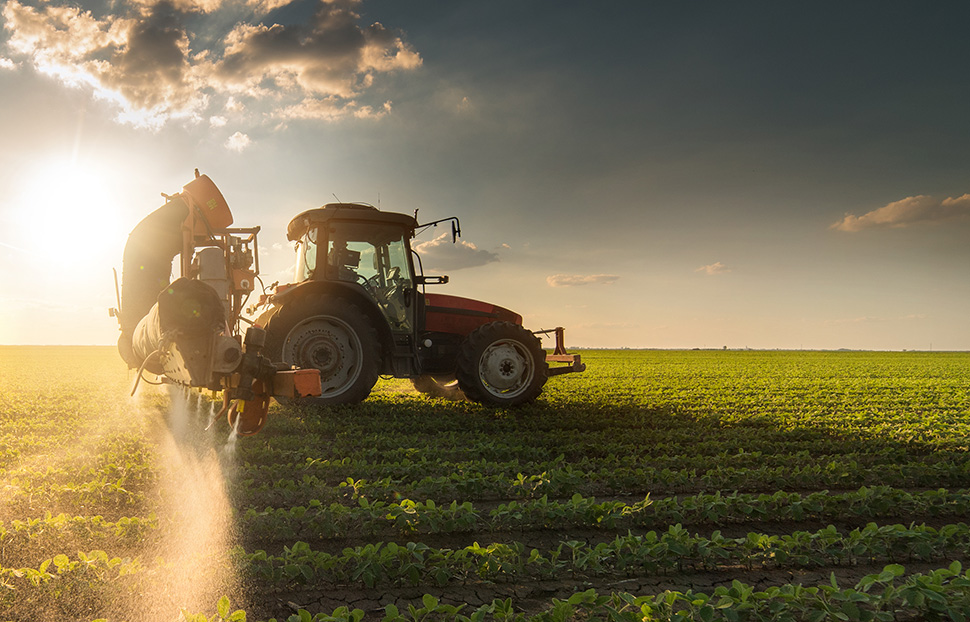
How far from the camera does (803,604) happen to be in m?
2.72

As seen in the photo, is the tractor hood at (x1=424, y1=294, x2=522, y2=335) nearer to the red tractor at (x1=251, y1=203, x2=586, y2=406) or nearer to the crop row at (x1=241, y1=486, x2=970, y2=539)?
the red tractor at (x1=251, y1=203, x2=586, y2=406)

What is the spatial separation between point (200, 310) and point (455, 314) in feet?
17.2

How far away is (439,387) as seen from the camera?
36.9 feet

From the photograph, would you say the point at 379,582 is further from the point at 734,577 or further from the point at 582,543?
the point at 734,577

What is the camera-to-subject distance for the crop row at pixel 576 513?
4.05 metres

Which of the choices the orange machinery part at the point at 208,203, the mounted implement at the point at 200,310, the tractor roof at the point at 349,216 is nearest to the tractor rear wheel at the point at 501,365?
the tractor roof at the point at 349,216

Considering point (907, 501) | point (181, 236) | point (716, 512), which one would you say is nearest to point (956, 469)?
point (907, 501)

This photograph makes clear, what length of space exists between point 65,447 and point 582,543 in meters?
5.98

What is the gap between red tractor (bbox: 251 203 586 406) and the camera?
7996 millimetres

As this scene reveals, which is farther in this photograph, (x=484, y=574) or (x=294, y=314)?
(x=294, y=314)

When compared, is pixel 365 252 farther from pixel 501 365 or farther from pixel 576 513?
pixel 576 513

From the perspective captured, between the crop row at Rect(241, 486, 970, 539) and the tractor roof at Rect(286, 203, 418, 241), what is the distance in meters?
4.83

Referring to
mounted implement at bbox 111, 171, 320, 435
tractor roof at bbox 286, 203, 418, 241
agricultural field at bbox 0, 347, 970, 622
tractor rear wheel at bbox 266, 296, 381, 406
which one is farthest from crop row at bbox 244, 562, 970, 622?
tractor roof at bbox 286, 203, 418, 241

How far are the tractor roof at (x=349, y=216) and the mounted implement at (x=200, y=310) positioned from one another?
1144mm
